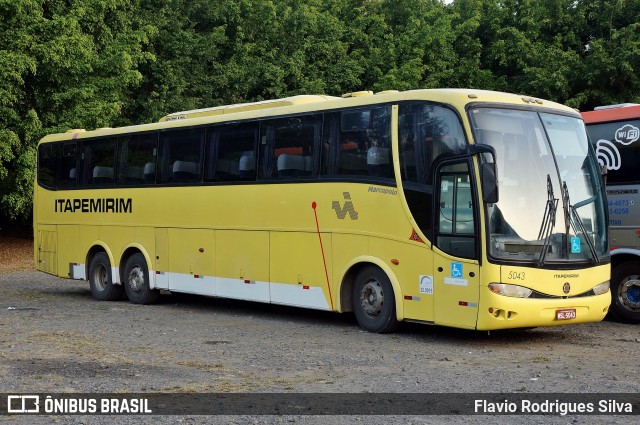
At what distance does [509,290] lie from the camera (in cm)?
1253

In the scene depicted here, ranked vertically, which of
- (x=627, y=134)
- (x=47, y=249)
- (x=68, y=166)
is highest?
(x=627, y=134)

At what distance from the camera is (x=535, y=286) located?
41.4 feet

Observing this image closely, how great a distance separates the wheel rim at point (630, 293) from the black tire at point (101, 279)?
1009 centimetres

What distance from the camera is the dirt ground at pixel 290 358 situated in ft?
31.6

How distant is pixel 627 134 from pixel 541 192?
140 inches

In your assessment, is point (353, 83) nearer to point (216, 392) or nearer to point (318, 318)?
point (318, 318)

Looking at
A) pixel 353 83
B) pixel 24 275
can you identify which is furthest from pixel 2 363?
pixel 353 83

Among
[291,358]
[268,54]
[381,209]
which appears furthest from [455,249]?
[268,54]

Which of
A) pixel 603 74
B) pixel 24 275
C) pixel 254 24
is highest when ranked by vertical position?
pixel 254 24

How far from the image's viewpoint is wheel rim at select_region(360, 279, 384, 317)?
14234 mm

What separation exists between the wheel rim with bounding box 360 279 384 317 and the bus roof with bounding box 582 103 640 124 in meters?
4.81

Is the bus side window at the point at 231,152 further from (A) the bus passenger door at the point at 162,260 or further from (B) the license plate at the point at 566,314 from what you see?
(B) the license plate at the point at 566,314

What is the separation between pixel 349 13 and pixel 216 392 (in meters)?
30.6

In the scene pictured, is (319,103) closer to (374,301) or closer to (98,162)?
(374,301)
